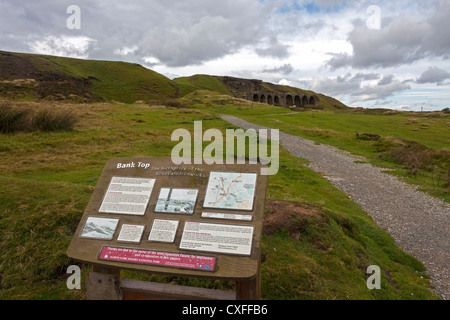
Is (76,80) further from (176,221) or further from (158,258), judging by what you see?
(158,258)

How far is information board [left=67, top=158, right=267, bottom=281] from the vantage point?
12.4 feet

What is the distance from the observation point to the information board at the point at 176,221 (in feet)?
12.4

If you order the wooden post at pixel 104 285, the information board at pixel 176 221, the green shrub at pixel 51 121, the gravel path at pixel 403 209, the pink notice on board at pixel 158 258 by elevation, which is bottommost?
the gravel path at pixel 403 209

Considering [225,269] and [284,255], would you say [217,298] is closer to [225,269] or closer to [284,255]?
[225,269]

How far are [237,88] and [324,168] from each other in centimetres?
14927

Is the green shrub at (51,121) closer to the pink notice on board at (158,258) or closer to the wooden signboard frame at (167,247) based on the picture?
the wooden signboard frame at (167,247)

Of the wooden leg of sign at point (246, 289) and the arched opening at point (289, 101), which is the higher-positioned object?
the arched opening at point (289, 101)

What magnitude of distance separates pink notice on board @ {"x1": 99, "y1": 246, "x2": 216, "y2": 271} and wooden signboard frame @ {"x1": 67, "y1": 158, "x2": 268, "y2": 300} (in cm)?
3

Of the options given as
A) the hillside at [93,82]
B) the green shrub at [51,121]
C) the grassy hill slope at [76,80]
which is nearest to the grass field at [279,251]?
the green shrub at [51,121]

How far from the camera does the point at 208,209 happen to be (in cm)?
422

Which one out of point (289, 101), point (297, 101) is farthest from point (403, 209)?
point (289, 101)

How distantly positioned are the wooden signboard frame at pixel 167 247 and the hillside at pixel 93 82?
185ft

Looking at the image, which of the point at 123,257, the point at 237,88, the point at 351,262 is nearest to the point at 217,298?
the point at 123,257

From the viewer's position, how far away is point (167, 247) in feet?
13.0
